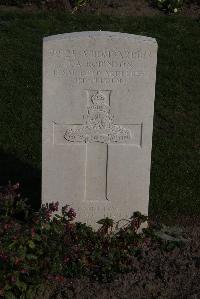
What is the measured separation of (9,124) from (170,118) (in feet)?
7.30

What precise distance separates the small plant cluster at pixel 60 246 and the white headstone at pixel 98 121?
194 mm

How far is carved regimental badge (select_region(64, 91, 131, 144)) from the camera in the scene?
20.0 feet

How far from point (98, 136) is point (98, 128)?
9 cm

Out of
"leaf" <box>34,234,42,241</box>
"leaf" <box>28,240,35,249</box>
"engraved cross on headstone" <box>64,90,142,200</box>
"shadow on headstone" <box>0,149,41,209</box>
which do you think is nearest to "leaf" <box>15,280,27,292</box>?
"leaf" <box>28,240,35,249</box>

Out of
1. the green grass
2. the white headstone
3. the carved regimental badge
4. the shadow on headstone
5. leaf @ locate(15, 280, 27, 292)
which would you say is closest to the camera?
leaf @ locate(15, 280, 27, 292)

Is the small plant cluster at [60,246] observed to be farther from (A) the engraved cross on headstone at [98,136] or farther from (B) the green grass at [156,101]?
(B) the green grass at [156,101]

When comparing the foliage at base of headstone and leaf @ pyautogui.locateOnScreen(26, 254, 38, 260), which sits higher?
the foliage at base of headstone

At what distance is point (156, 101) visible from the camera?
1012cm

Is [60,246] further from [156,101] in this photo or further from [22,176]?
[156,101]

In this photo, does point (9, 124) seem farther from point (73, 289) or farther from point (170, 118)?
point (73, 289)

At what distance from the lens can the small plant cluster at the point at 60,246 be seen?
5.49 meters

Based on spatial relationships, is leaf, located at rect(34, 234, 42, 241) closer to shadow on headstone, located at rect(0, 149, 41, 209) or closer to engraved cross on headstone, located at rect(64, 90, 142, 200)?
engraved cross on headstone, located at rect(64, 90, 142, 200)

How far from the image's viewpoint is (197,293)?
562cm

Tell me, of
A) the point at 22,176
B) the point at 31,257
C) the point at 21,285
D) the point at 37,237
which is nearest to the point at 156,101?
the point at 22,176
